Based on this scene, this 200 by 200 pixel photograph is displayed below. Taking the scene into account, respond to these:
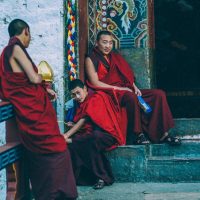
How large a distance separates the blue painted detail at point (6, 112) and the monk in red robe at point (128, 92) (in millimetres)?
1658

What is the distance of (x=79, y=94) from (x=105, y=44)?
822mm

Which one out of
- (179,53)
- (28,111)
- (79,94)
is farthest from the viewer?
(179,53)

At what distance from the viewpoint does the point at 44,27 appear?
692cm

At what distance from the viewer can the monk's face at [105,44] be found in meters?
7.17

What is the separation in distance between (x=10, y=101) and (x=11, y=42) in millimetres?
551

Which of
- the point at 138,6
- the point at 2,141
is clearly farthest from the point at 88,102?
the point at 138,6

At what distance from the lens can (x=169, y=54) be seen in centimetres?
802

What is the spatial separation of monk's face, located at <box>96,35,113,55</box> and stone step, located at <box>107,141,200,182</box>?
4.12 feet

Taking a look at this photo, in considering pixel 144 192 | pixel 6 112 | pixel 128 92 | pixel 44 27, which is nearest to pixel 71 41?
pixel 44 27

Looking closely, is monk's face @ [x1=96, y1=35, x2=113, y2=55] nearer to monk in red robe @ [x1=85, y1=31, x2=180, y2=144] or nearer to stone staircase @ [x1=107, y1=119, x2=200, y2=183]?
monk in red robe @ [x1=85, y1=31, x2=180, y2=144]

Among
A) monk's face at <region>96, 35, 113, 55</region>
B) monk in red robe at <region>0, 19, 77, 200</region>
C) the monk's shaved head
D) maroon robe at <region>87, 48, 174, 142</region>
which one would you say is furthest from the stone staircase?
the monk's shaved head

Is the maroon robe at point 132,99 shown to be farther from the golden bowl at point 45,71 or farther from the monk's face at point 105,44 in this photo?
the golden bowl at point 45,71

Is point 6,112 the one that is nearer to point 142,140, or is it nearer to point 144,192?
point 144,192

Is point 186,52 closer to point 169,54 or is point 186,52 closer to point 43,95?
point 169,54
